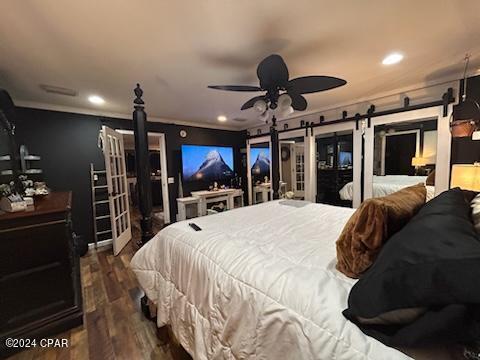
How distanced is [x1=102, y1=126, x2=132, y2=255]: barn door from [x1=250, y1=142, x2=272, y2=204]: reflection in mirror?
294 cm

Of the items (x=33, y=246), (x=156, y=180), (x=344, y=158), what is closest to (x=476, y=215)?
(x=33, y=246)

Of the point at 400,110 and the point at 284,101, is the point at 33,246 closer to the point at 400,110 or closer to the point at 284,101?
the point at 284,101

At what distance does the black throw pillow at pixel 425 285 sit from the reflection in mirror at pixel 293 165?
349cm

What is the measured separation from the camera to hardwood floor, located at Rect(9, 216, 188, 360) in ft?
5.04

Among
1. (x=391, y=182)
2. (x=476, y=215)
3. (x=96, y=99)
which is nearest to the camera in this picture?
(x=476, y=215)

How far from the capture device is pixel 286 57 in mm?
1968

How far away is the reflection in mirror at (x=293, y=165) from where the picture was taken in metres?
4.28

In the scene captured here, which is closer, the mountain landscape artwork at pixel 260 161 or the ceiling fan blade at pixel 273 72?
the ceiling fan blade at pixel 273 72

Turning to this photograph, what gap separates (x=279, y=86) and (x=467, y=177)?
6.34 feet

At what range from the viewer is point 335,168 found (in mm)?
3760

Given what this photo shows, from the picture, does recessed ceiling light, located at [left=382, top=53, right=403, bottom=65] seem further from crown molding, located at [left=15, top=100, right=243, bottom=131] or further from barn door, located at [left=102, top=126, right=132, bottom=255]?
crown molding, located at [left=15, top=100, right=243, bottom=131]

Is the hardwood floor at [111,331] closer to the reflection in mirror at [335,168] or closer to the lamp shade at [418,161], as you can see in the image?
the reflection in mirror at [335,168]

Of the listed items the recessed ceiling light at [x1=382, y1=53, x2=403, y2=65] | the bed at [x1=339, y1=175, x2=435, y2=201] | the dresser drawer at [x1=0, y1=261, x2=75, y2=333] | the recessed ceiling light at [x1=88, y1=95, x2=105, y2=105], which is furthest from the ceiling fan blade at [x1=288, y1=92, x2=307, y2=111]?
the recessed ceiling light at [x1=88, y1=95, x2=105, y2=105]

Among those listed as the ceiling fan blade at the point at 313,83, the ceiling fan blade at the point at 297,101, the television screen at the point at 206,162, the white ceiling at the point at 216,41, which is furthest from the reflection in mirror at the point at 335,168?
the television screen at the point at 206,162
